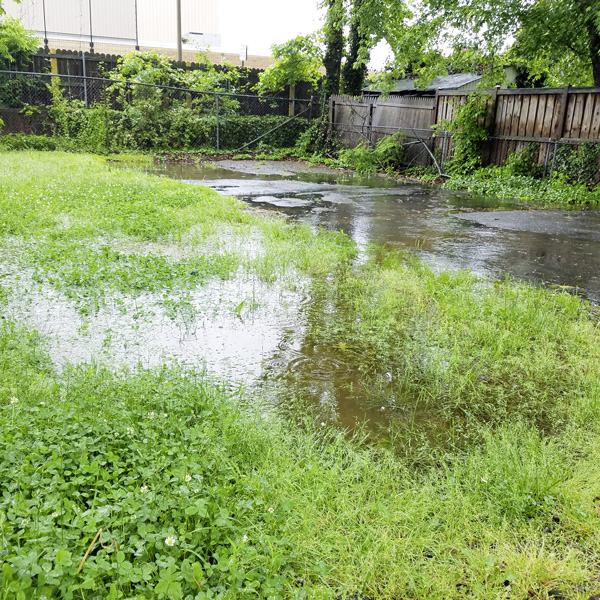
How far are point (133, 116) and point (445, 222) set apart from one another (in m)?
12.6

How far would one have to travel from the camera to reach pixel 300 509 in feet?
7.04

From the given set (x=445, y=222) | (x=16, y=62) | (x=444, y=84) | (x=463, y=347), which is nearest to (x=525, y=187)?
(x=445, y=222)

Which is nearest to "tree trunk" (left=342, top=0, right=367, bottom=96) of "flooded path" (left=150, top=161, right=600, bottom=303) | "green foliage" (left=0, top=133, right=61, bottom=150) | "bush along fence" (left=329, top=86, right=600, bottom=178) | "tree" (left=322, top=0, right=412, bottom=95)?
"tree" (left=322, top=0, right=412, bottom=95)

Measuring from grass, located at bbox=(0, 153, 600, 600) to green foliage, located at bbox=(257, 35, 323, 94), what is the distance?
17.5m

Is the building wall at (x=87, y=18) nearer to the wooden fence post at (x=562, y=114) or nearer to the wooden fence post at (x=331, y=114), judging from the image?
the wooden fence post at (x=331, y=114)

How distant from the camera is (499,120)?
→ 1351cm

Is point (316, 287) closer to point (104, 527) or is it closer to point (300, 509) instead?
point (300, 509)

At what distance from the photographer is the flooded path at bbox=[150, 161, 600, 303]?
20.0ft

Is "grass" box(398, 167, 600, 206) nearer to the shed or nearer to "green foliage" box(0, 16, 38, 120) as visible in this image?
the shed

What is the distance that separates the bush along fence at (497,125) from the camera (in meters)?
11.6

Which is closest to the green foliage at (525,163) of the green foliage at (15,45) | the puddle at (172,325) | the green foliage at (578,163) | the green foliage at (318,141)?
the green foliage at (578,163)

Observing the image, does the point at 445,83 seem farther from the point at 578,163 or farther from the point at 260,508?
the point at 260,508

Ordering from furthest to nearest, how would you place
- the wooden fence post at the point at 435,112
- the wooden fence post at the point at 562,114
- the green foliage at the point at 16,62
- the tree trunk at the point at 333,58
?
the tree trunk at the point at 333,58, the green foliage at the point at 16,62, the wooden fence post at the point at 435,112, the wooden fence post at the point at 562,114

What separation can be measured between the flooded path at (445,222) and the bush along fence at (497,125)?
1995 millimetres
